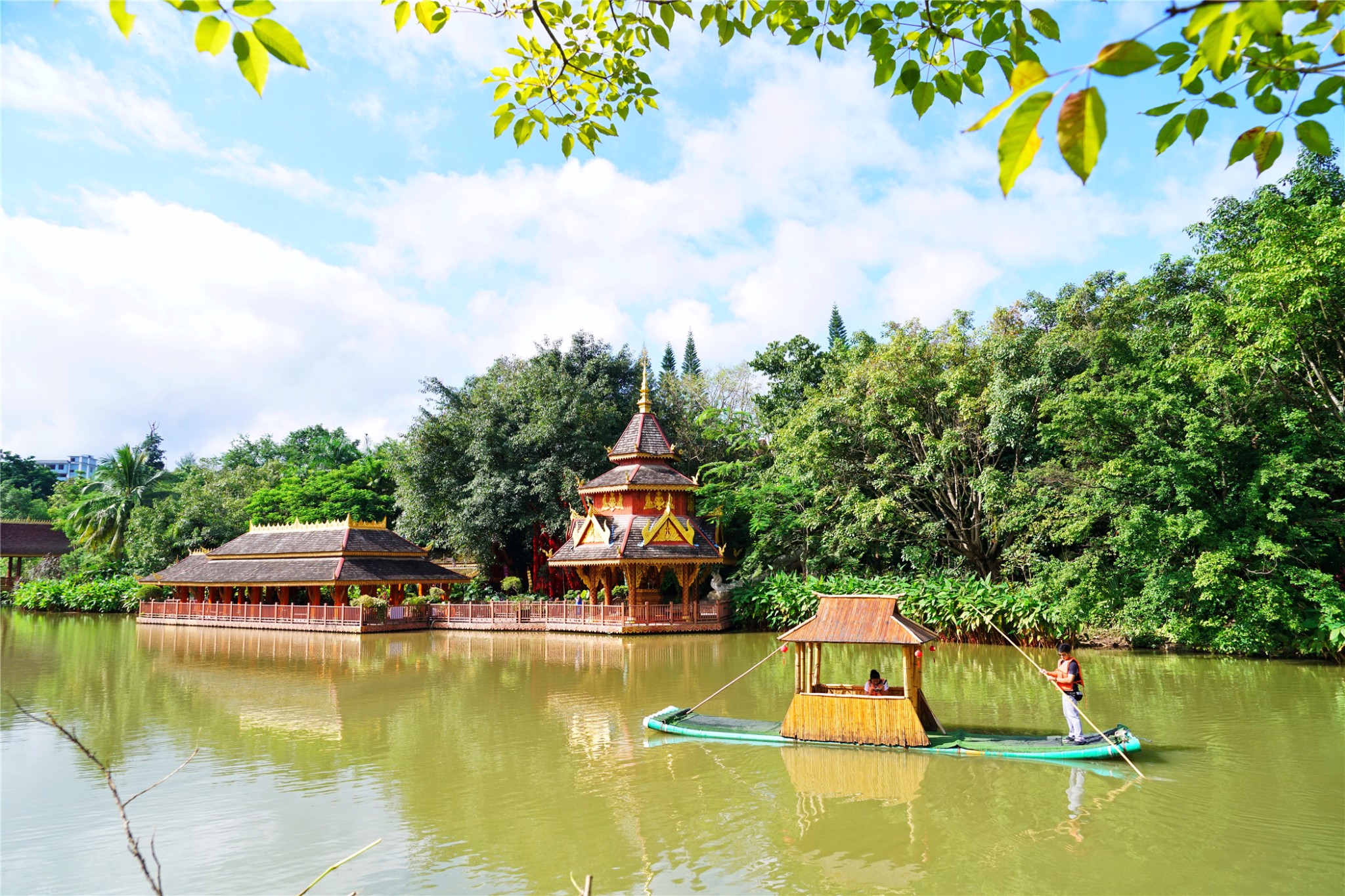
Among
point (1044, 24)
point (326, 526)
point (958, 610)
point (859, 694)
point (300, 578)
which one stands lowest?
point (859, 694)

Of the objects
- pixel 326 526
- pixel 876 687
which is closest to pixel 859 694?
pixel 876 687

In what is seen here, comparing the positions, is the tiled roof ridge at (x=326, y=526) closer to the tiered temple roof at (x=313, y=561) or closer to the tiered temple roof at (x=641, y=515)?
the tiered temple roof at (x=313, y=561)

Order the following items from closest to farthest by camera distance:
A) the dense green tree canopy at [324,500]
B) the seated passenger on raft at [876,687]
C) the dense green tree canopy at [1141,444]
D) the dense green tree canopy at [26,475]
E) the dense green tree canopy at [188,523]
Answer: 1. the seated passenger on raft at [876,687]
2. the dense green tree canopy at [1141,444]
3. the dense green tree canopy at [188,523]
4. the dense green tree canopy at [324,500]
5. the dense green tree canopy at [26,475]

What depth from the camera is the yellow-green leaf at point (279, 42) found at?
1719 mm

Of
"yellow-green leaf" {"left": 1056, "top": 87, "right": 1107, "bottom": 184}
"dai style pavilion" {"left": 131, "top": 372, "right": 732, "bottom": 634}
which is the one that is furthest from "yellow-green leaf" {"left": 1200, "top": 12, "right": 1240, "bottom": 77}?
"dai style pavilion" {"left": 131, "top": 372, "right": 732, "bottom": 634}

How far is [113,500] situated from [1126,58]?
49.1 meters

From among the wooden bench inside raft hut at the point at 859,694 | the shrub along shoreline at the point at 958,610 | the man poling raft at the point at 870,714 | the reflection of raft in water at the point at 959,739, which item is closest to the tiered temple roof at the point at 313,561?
the shrub along shoreline at the point at 958,610

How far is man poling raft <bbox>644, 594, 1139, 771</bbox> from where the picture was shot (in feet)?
29.7

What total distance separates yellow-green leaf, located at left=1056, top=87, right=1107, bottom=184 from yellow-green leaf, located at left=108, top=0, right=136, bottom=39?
1903 mm

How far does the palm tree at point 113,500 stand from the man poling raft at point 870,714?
39805mm

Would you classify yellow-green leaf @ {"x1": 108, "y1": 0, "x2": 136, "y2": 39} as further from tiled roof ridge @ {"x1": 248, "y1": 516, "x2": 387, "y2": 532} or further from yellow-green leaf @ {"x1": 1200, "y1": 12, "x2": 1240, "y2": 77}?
tiled roof ridge @ {"x1": 248, "y1": 516, "x2": 387, "y2": 532}

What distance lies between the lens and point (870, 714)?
953 cm

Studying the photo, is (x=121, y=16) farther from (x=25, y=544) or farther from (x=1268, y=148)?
(x=25, y=544)

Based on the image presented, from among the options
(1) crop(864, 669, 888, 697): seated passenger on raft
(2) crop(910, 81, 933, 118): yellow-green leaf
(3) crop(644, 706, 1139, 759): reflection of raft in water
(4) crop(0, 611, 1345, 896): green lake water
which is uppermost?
(2) crop(910, 81, 933, 118): yellow-green leaf
